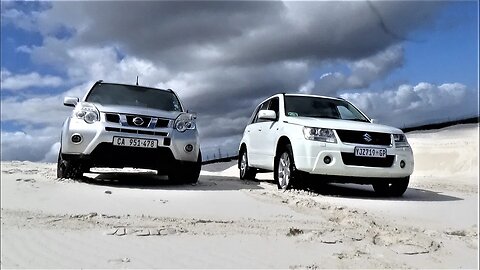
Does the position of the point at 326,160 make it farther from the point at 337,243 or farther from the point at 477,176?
the point at 477,176

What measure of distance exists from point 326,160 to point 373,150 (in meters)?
0.71

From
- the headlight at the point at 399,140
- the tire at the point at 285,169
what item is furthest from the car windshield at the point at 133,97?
the headlight at the point at 399,140

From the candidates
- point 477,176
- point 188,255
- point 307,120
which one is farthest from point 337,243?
point 477,176

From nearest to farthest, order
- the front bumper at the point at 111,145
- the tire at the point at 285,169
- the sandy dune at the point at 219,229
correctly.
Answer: the sandy dune at the point at 219,229 < the front bumper at the point at 111,145 < the tire at the point at 285,169

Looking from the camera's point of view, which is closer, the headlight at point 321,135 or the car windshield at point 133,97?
the headlight at point 321,135

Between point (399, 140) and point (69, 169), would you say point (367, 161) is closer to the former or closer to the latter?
point (399, 140)

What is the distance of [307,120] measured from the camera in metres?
7.29

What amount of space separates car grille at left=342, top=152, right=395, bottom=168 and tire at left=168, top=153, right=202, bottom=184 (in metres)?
2.20

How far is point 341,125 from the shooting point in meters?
7.02

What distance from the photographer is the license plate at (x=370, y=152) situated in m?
6.82

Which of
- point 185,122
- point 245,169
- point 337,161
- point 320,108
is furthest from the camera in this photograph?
point 245,169

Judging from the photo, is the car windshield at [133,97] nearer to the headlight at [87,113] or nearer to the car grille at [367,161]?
the headlight at [87,113]

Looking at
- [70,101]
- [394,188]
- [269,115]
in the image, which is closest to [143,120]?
[70,101]

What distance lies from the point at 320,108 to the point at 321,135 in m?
1.42
